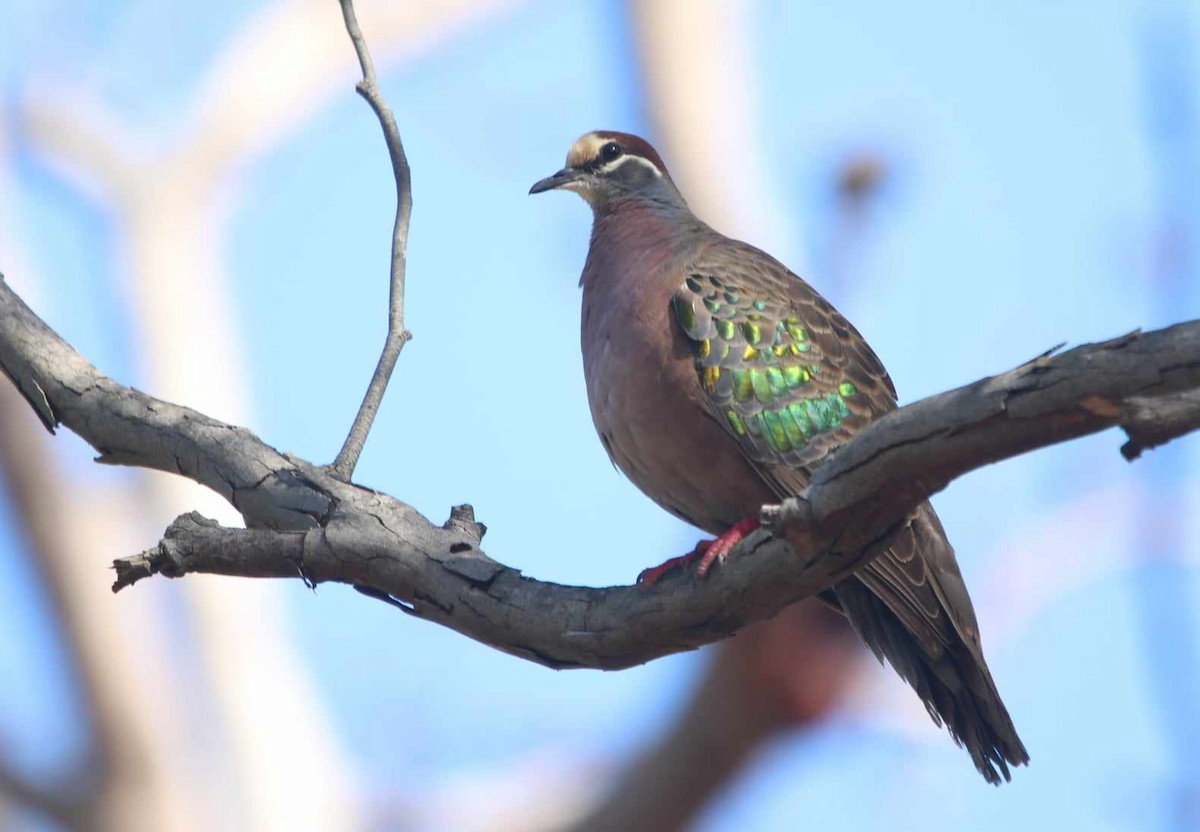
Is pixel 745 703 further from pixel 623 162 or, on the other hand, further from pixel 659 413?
pixel 623 162

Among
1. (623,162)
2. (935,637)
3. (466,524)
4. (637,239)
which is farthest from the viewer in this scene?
(623,162)

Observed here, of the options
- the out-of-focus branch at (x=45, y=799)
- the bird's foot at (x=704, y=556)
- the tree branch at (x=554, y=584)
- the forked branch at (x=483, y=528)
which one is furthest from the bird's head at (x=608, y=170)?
the out-of-focus branch at (x=45, y=799)

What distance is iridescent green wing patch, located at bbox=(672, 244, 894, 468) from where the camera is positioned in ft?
17.7

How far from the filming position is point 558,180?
714 centimetres

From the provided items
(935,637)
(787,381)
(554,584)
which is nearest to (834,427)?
(787,381)

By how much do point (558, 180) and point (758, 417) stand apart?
2.20 metres

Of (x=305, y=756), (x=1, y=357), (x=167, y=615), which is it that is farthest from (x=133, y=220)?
(x=1, y=357)

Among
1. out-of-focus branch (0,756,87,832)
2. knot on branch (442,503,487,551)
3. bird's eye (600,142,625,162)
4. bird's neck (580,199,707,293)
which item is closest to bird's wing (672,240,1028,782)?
bird's neck (580,199,707,293)

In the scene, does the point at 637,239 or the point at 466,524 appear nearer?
the point at 466,524

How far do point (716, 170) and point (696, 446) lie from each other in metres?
4.34

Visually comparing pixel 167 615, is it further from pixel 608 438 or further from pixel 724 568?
pixel 724 568

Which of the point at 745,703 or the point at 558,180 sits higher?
the point at 558,180

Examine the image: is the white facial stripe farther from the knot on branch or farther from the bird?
the knot on branch

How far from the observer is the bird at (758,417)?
511 cm
